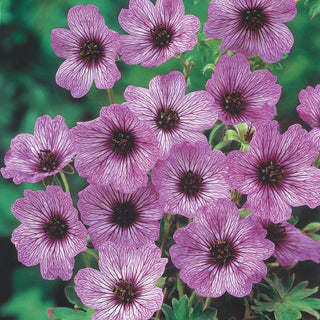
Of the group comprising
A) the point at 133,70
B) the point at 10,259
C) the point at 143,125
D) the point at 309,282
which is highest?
the point at 133,70

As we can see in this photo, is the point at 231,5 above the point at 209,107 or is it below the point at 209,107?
above

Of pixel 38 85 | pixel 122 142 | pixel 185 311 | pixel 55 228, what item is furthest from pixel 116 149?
pixel 38 85

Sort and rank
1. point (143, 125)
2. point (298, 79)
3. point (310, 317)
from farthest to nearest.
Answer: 1. point (298, 79)
2. point (310, 317)
3. point (143, 125)

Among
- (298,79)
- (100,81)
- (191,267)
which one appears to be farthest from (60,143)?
(298,79)

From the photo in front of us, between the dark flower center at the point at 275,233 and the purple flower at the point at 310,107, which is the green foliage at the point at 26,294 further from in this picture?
the purple flower at the point at 310,107

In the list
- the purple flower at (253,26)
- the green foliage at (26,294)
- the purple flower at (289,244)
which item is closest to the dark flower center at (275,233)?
the purple flower at (289,244)

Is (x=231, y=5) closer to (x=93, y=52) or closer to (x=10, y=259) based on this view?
(x=93, y=52)
